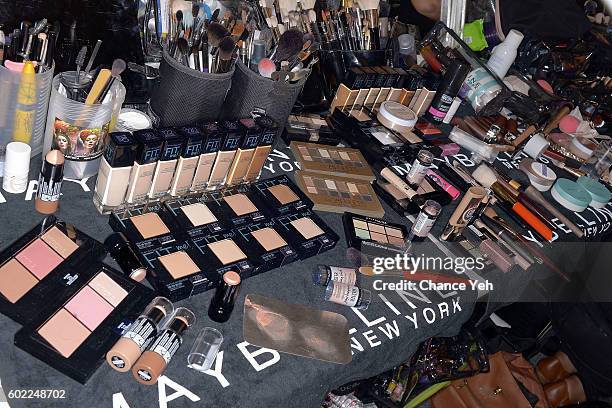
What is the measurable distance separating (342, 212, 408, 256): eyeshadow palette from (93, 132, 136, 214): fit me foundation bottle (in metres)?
0.59

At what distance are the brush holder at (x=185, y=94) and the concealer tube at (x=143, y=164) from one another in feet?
0.74

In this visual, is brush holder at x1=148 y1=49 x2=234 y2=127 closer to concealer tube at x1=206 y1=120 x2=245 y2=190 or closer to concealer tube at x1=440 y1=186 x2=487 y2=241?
concealer tube at x1=206 y1=120 x2=245 y2=190

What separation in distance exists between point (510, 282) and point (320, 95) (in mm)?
858

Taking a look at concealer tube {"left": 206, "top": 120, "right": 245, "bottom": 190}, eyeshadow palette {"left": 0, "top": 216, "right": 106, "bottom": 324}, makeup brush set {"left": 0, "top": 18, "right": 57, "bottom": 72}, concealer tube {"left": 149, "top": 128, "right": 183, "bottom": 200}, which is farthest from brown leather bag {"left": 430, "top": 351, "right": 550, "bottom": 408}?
makeup brush set {"left": 0, "top": 18, "right": 57, "bottom": 72}

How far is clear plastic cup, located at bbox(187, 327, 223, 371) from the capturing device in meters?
1.13

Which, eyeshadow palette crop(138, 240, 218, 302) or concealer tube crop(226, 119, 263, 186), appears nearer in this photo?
eyeshadow palette crop(138, 240, 218, 302)

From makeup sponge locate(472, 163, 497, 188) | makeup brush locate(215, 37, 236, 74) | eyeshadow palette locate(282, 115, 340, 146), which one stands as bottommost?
eyeshadow palette locate(282, 115, 340, 146)

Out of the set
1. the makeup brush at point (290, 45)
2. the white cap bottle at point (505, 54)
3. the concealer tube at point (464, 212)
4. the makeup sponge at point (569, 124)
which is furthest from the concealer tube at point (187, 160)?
the makeup sponge at point (569, 124)

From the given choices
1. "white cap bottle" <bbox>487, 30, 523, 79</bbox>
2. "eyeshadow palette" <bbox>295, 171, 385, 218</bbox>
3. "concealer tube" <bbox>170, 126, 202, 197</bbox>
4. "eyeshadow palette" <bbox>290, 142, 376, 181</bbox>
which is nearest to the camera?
"concealer tube" <bbox>170, 126, 202, 197</bbox>

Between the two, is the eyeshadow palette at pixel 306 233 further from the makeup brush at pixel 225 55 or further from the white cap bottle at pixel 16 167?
the white cap bottle at pixel 16 167

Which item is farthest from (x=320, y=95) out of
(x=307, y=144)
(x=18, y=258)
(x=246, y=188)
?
(x=18, y=258)

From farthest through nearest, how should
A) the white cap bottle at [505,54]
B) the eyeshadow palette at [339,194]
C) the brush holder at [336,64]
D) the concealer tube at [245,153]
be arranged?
the white cap bottle at [505,54] → the brush holder at [336,64] → the eyeshadow palette at [339,194] → the concealer tube at [245,153]

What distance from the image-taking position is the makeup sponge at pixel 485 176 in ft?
6.68

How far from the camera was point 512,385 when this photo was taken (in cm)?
206
